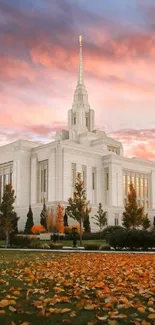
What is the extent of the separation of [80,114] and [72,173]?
76.9 feet

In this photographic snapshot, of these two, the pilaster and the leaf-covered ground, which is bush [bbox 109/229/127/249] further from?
the pilaster

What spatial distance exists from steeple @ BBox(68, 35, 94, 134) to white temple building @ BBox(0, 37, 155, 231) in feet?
9.56

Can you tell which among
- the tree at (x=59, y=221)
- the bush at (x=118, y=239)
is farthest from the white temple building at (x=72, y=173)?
the bush at (x=118, y=239)

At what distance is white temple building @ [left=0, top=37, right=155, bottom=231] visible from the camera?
254 ft

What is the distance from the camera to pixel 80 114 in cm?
9900

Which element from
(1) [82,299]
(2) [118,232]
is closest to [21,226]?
(2) [118,232]

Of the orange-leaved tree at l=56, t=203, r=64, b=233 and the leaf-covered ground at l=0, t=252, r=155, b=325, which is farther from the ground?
the orange-leaved tree at l=56, t=203, r=64, b=233

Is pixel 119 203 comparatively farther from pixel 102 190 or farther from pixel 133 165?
pixel 133 165

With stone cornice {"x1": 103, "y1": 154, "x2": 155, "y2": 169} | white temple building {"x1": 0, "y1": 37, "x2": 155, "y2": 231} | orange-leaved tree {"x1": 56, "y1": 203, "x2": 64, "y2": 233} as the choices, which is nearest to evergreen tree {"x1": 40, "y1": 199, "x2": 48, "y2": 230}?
orange-leaved tree {"x1": 56, "y1": 203, "x2": 64, "y2": 233}

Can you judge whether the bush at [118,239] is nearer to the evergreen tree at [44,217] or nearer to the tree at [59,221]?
the tree at [59,221]

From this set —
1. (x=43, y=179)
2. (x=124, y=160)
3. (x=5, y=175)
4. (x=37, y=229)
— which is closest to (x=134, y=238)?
(x=37, y=229)

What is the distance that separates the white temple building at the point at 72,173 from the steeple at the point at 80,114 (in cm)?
291

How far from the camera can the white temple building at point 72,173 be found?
7750 centimetres

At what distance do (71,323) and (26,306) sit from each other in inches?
44.5
